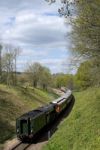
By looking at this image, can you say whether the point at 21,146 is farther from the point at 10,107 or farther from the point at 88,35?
the point at 10,107

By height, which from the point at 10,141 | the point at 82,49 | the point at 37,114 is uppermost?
the point at 82,49

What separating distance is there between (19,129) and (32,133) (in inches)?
56.3

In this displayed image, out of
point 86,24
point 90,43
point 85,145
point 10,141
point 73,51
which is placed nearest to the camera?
point 85,145

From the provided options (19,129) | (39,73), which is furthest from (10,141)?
(39,73)

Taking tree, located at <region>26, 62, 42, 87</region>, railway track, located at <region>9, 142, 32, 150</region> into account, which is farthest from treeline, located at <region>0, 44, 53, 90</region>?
railway track, located at <region>9, 142, 32, 150</region>

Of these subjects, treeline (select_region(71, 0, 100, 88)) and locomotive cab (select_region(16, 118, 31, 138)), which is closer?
treeline (select_region(71, 0, 100, 88))

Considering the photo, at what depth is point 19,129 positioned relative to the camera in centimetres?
3394

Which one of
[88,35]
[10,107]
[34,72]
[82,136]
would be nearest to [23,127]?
[82,136]

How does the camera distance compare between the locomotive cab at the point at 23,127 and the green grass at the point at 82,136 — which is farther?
the locomotive cab at the point at 23,127

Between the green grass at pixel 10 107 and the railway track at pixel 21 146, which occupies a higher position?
the green grass at pixel 10 107

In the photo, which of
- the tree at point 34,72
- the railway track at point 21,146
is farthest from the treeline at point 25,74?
the railway track at point 21,146

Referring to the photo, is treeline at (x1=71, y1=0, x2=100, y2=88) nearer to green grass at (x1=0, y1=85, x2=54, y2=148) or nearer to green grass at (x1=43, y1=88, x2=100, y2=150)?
green grass at (x1=43, y1=88, x2=100, y2=150)

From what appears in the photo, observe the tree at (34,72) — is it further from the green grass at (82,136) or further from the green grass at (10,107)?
the green grass at (82,136)

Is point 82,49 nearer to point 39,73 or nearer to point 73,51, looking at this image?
point 73,51
